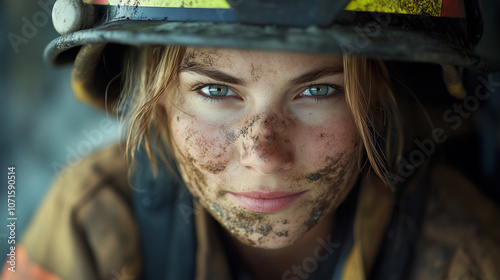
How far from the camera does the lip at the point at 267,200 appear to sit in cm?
85

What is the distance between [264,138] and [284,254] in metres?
0.47

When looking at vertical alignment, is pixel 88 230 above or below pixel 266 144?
below

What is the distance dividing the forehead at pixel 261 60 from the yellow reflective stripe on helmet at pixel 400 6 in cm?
11

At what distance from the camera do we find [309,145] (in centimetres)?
83

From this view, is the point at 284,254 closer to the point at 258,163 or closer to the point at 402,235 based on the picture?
the point at 402,235

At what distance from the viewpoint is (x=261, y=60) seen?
762 mm

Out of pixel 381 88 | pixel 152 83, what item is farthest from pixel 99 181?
pixel 381 88

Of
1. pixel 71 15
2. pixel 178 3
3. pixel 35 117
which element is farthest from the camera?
pixel 35 117

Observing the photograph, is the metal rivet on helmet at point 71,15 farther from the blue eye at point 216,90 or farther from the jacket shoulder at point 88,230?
the jacket shoulder at point 88,230

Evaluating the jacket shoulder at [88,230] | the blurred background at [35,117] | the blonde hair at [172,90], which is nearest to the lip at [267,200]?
the blonde hair at [172,90]

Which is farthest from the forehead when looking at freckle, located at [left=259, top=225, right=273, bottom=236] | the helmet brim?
freckle, located at [left=259, top=225, right=273, bottom=236]

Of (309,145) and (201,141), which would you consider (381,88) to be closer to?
(309,145)

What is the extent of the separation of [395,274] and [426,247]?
10 centimetres

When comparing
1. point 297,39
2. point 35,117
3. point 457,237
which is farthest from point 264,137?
point 35,117
